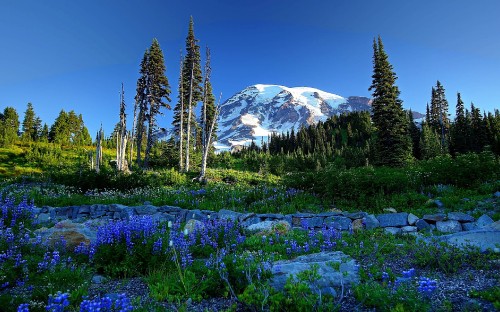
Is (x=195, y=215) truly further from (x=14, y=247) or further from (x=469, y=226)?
(x=469, y=226)

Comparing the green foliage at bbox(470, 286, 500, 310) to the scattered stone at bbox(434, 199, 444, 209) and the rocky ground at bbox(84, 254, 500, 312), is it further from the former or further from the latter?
the scattered stone at bbox(434, 199, 444, 209)

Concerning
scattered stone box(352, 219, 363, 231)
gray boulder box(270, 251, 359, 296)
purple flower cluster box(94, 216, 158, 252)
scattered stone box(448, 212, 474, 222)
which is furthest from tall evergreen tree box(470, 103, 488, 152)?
purple flower cluster box(94, 216, 158, 252)

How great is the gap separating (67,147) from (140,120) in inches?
1617

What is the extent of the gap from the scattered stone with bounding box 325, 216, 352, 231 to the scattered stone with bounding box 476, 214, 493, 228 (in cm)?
336

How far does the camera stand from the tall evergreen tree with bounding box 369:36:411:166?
27531 millimetres

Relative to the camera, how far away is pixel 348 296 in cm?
367

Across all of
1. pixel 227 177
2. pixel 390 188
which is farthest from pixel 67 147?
pixel 390 188

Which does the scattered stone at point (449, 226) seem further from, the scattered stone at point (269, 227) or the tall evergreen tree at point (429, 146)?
the tall evergreen tree at point (429, 146)

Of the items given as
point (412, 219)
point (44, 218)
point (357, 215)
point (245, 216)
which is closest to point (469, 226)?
point (412, 219)

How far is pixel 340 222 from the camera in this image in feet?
28.7

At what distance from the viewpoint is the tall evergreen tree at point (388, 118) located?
27.5 metres

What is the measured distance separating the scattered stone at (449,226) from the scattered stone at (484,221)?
18.3 inches

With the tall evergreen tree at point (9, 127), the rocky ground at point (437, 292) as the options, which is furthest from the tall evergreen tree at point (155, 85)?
the tall evergreen tree at point (9, 127)

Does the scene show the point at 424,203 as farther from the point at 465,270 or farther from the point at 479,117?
the point at 479,117
